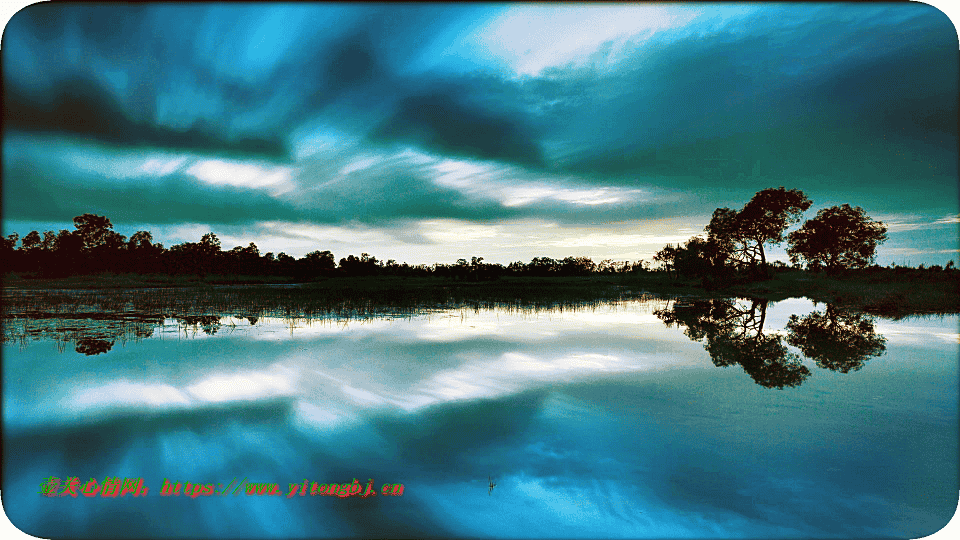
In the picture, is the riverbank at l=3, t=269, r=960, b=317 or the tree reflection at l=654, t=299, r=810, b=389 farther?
the riverbank at l=3, t=269, r=960, b=317

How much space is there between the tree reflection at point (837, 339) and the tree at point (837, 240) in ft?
22.5

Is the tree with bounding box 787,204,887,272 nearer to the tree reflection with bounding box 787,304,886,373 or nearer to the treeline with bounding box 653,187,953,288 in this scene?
the treeline with bounding box 653,187,953,288

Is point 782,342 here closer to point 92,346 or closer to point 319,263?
point 92,346

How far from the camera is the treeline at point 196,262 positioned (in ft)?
76.7

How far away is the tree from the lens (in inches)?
972

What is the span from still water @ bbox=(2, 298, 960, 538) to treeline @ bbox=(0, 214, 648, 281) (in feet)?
20.0

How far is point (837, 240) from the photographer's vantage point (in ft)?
94.5

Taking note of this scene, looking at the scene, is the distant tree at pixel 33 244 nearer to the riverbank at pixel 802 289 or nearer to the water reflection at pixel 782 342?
the riverbank at pixel 802 289

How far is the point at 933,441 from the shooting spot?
6141mm

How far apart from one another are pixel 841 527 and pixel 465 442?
436cm

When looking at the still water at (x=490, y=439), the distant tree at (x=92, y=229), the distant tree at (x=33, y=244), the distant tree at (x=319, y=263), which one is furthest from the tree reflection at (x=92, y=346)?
the distant tree at (x=319, y=263)

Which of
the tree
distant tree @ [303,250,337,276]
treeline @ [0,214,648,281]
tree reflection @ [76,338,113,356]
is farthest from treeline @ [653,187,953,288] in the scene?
distant tree @ [303,250,337,276]

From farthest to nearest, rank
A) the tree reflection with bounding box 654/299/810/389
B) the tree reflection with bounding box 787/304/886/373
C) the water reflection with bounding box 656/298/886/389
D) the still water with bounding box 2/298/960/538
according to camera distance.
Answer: the tree reflection with bounding box 787/304/886/373 → the water reflection with bounding box 656/298/886/389 → the tree reflection with bounding box 654/299/810/389 → the still water with bounding box 2/298/960/538

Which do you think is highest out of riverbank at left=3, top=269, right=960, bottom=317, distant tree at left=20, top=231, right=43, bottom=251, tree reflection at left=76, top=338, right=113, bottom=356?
distant tree at left=20, top=231, right=43, bottom=251
